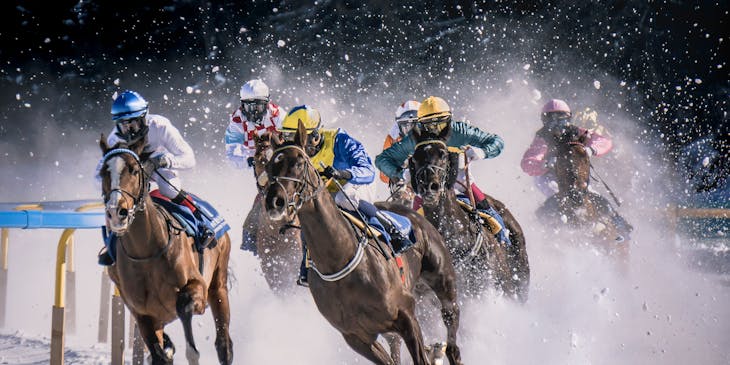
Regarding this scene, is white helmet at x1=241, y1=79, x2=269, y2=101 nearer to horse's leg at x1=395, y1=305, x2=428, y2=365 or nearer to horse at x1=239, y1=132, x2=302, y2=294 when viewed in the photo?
horse at x1=239, y1=132, x2=302, y2=294

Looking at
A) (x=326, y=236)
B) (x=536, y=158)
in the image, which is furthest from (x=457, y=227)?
(x=536, y=158)

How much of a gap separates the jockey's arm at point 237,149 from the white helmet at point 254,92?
0.32m

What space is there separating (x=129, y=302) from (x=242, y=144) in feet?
8.82

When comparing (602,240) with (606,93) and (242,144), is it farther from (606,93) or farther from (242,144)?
(606,93)

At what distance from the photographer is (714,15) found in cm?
1542

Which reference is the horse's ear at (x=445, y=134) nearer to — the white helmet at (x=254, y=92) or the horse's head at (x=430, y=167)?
the horse's head at (x=430, y=167)

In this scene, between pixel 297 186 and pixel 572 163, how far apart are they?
4000 millimetres

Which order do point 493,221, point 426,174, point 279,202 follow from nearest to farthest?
point 279,202 → point 426,174 → point 493,221

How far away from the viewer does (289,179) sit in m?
4.30

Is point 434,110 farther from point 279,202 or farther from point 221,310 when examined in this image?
point 279,202

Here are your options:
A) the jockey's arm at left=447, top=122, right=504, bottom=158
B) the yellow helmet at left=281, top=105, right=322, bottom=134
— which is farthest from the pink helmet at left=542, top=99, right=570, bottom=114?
the yellow helmet at left=281, top=105, right=322, bottom=134

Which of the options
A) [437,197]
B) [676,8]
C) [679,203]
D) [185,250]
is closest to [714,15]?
[676,8]

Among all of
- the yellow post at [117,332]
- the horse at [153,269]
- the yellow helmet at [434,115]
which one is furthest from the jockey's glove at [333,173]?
the yellow post at [117,332]

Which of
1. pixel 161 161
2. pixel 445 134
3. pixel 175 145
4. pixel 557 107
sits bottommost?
pixel 161 161
